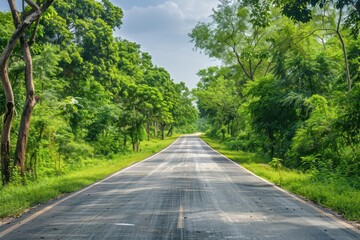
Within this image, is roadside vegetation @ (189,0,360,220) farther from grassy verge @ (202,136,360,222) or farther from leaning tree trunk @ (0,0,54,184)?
leaning tree trunk @ (0,0,54,184)

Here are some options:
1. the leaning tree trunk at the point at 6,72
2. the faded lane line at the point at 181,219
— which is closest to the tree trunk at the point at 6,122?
the leaning tree trunk at the point at 6,72

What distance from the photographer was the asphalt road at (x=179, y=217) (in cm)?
639

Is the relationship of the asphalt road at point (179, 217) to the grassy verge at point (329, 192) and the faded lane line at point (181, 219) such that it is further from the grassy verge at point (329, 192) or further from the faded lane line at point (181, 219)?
the grassy verge at point (329, 192)

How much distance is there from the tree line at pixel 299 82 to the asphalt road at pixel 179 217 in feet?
15.7

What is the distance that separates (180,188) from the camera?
1241 centimetres

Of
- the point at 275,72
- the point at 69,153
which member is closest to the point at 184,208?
the point at 69,153

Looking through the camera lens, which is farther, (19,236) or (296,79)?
(296,79)

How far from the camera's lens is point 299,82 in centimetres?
2386

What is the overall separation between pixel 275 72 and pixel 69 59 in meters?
15.5

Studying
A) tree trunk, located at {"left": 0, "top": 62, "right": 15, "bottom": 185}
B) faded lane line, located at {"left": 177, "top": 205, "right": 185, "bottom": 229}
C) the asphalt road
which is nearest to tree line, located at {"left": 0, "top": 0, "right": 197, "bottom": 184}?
tree trunk, located at {"left": 0, "top": 62, "right": 15, "bottom": 185}

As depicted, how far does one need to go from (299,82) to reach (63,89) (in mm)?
18758

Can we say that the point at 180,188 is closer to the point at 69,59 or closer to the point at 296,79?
the point at 296,79

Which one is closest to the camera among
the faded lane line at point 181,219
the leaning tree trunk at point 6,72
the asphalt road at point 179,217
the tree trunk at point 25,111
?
the asphalt road at point 179,217

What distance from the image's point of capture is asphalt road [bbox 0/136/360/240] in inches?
251
